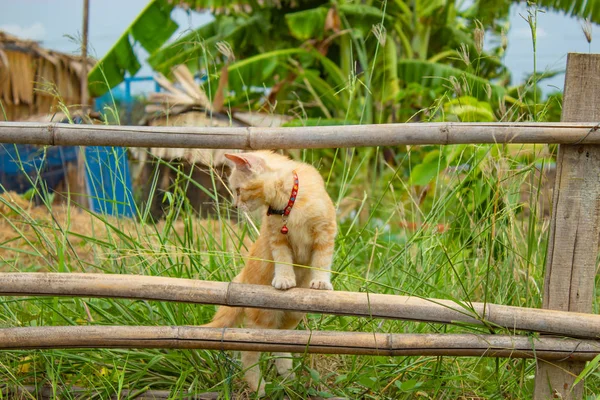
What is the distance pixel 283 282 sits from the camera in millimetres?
2289

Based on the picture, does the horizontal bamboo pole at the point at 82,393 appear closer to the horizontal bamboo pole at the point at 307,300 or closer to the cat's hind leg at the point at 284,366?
the cat's hind leg at the point at 284,366

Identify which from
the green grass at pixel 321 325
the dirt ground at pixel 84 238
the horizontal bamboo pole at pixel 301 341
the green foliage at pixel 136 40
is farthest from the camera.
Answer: the green foliage at pixel 136 40

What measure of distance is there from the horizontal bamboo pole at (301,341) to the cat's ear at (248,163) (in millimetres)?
583

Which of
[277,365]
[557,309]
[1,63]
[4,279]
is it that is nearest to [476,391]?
[557,309]

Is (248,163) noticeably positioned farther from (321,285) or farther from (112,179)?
(112,179)

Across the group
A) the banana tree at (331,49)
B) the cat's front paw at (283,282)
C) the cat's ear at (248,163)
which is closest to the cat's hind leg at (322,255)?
the cat's front paw at (283,282)

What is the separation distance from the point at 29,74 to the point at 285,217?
6.53 meters

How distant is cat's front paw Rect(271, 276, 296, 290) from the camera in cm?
228

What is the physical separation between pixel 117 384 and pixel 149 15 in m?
5.73

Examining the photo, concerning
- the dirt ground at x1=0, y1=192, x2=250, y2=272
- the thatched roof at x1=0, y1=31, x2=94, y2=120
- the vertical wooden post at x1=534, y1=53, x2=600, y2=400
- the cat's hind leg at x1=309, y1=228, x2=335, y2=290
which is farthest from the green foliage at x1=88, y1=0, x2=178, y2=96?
the vertical wooden post at x1=534, y1=53, x2=600, y2=400

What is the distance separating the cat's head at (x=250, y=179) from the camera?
2.36 m

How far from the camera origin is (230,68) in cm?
684

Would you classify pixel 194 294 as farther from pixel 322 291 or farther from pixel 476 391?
pixel 476 391

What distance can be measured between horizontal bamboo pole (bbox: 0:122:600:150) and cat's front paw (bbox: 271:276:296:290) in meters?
0.47
